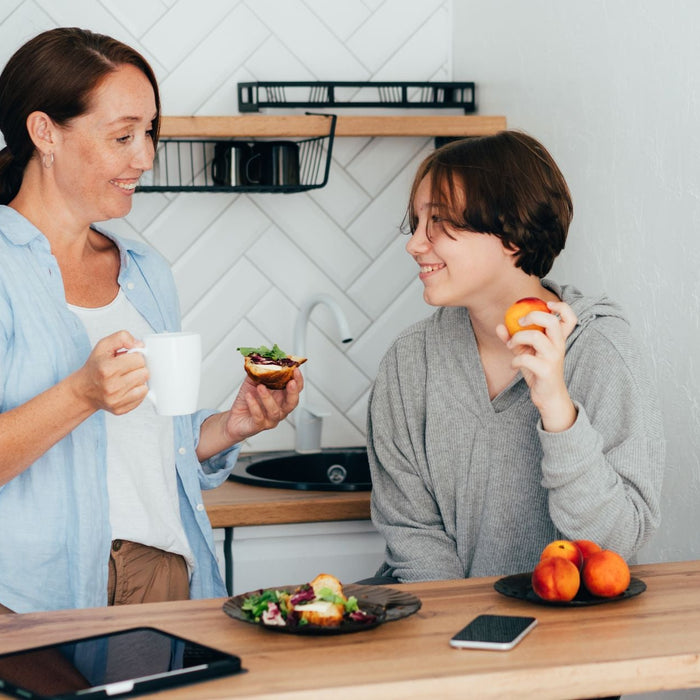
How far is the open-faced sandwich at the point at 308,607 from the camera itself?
3.91ft

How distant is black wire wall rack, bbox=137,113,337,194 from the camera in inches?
96.5

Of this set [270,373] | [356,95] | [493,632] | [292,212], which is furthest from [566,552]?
[356,95]

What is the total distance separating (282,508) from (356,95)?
3.72 ft

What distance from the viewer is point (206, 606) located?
51.9 inches

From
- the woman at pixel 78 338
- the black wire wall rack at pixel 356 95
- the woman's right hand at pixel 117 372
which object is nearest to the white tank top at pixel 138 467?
the woman at pixel 78 338

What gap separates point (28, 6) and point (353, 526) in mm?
1446

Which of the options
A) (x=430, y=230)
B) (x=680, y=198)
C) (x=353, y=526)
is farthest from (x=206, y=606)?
(x=680, y=198)

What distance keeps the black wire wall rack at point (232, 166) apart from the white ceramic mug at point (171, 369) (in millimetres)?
1119

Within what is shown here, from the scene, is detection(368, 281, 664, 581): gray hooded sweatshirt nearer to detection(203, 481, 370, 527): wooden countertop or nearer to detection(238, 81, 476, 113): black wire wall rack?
detection(203, 481, 370, 527): wooden countertop

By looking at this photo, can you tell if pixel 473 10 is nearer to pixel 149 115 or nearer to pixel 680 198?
pixel 680 198

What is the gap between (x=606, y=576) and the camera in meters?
1.29

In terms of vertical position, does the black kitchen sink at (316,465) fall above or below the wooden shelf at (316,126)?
below

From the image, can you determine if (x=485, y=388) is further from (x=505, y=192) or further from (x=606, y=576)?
(x=606, y=576)

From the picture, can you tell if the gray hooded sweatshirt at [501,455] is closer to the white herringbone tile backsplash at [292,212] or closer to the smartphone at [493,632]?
the smartphone at [493,632]
